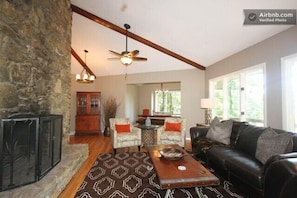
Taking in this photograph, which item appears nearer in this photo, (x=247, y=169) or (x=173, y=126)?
(x=247, y=169)

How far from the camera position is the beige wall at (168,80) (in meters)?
→ 5.76

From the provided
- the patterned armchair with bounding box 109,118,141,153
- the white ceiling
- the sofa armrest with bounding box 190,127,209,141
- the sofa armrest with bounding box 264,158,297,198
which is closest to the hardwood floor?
the patterned armchair with bounding box 109,118,141,153

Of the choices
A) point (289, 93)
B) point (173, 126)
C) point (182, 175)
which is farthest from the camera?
point (173, 126)

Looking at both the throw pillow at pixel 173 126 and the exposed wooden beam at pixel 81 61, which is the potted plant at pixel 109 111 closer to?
the exposed wooden beam at pixel 81 61

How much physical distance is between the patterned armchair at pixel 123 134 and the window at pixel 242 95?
2600 mm

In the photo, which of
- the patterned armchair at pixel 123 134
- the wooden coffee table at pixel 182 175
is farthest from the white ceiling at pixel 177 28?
the wooden coffee table at pixel 182 175

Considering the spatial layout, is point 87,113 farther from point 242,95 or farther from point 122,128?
point 242,95

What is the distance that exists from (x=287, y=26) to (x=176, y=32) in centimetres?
204

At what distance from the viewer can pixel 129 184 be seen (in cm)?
256

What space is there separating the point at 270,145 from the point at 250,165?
388 mm

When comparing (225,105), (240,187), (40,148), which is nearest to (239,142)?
(240,187)

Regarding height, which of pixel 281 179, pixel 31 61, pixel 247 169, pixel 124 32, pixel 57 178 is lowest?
pixel 57 178

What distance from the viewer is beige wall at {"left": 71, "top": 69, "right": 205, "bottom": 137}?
18.9 feet

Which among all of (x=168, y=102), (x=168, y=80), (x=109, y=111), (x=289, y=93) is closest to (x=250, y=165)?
(x=289, y=93)
